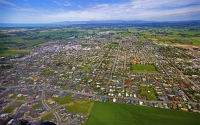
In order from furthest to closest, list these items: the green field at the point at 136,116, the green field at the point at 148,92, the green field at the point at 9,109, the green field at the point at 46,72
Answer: the green field at the point at 46,72 < the green field at the point at 148,92 < the green field at the point at 9,109 < the green field at the point at 136,116

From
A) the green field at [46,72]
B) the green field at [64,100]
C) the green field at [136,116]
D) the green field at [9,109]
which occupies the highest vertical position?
the green field at [46,72]

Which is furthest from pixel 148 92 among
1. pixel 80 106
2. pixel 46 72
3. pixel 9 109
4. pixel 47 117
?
pixel 46 72

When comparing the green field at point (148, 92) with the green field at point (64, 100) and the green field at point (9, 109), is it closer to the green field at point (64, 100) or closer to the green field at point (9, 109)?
the green field at point (64, 100)

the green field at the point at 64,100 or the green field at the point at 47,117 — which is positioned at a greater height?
the green field at the point at 64,100

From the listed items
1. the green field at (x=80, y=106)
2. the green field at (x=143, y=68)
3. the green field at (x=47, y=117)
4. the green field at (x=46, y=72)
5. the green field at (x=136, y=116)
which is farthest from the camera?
the green field at (x=143, y=68)

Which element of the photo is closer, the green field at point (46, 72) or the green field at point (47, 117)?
the green field at point (47, 117)

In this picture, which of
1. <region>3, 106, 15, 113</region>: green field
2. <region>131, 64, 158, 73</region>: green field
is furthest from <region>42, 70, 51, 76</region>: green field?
<region>131, 64, 158, 73</region>: green field

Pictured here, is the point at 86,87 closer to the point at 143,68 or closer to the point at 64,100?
the point at 64,100

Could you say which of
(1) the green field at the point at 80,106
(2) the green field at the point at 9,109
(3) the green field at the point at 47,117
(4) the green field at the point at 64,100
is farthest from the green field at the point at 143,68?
(2) the green field at the point at 9,109
